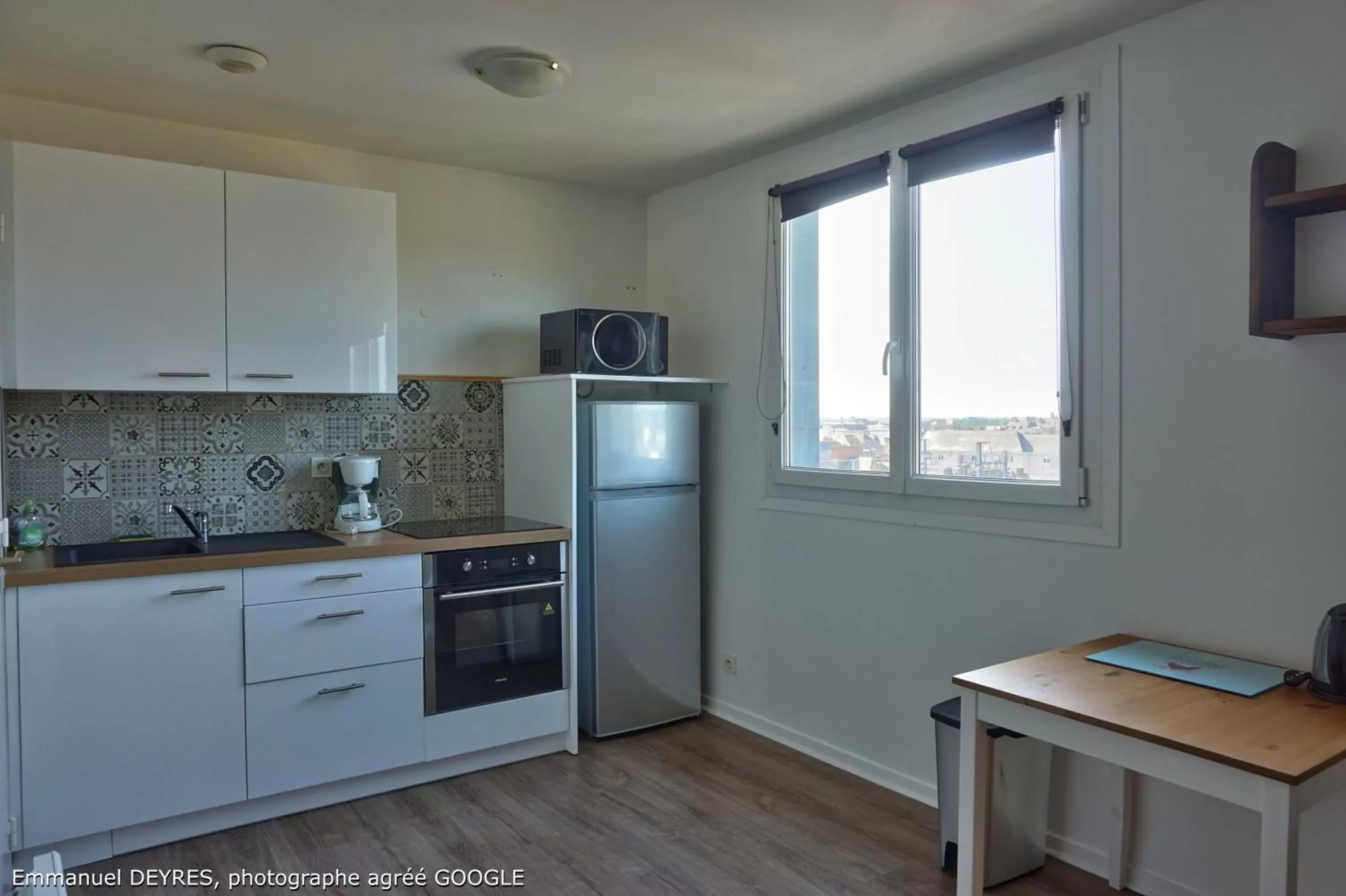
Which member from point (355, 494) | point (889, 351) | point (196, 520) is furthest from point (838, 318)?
point (196, 520)

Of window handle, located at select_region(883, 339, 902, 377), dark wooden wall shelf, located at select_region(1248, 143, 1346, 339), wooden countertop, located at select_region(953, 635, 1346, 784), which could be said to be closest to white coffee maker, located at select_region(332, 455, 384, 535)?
window handle, located at select_region(883, 339, 902, 377)

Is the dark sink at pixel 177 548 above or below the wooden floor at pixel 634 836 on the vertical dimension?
above

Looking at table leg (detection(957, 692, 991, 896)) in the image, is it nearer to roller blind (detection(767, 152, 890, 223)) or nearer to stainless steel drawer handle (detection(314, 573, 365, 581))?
roller blind (detection(767, 152, 890, 223))

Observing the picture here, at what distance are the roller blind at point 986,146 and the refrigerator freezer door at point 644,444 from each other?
1.33 meters

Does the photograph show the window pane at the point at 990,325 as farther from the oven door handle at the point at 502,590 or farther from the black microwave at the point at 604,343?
the oven door handle at the point at 502,590

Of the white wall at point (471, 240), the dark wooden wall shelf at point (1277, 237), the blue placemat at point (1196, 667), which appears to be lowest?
the blue placemat at point (1196, 667)

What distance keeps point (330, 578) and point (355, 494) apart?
1.73 feet

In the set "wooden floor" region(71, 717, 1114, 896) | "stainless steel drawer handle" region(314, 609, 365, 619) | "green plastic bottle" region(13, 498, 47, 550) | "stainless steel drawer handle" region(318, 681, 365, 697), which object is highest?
"green plastic bottle" region(13, 498, 47, 550)

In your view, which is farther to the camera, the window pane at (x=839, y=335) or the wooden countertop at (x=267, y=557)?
the window pane at (x=839, y=335)

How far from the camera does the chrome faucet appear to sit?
3.11 metres

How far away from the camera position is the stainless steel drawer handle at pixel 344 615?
298 centimetres

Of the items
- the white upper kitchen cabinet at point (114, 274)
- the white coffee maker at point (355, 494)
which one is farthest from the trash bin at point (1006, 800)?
the white upper kitchen cabinet at point (114, 274)

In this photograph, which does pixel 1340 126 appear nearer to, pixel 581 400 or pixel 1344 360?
pixel 1344 360

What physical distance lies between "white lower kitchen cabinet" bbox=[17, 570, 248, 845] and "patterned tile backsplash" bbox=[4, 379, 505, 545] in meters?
0.60
